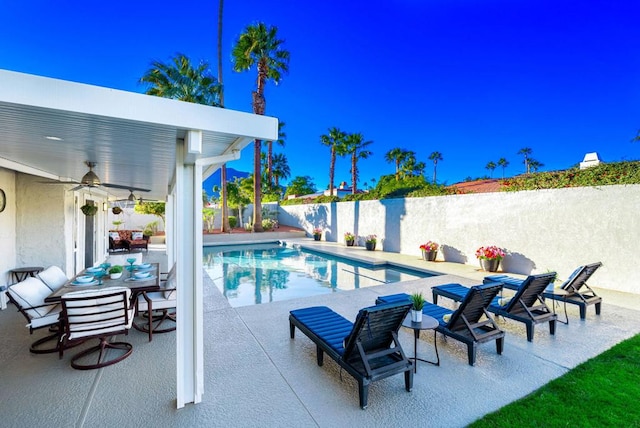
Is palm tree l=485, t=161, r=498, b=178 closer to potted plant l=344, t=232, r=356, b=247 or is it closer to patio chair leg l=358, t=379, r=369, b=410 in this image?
potted plant l=344, t=232, r=356, b=247

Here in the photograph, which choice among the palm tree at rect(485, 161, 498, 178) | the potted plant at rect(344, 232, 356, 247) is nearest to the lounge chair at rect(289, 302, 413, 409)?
the potted plant at rect(344, 232, 356, 247)

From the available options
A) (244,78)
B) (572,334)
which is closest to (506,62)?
(244,78)

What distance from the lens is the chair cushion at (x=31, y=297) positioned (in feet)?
13.3

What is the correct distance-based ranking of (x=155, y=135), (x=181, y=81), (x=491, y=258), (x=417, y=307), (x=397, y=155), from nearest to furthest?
1. (x=155, y=135)
2. (x=417, y=307)
3. (x=491, y=258)
4. (x=181, y=81)
5. (x=397, y=155)

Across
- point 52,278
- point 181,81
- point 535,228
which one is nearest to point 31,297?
point 52,278

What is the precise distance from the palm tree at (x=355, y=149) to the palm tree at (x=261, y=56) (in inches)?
406

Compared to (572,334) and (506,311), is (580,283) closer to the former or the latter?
(572,334)

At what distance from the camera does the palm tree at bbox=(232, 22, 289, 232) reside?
1891 cm

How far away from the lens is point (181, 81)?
1616cm

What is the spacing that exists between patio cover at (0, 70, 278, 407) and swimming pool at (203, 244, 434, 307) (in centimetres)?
445

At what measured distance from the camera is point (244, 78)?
849 inches

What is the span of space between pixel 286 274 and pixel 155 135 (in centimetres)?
883

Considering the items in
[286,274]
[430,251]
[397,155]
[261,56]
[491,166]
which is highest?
[261,56]

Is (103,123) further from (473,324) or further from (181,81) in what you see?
(181,81)
